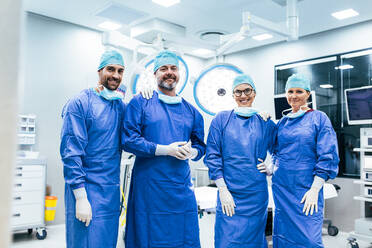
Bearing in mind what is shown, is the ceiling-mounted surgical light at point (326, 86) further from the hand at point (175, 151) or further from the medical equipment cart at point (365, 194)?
the hand at point (175, 151)

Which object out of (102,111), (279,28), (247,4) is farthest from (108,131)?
(247,4)

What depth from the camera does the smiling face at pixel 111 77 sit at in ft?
6.68

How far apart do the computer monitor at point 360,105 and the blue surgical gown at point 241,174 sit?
7.68ft

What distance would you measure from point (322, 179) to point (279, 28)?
170 cm

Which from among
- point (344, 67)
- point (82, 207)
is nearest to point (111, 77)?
point (82, 207)

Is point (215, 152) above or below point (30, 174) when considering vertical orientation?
above

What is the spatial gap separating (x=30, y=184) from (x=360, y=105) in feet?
13.0

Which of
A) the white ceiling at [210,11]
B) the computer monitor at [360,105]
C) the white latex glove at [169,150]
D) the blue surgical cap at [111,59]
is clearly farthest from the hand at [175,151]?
the computer monitor at [360,105]

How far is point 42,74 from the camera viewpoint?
459 centimetres

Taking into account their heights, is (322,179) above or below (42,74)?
below

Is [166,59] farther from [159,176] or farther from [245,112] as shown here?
[159,176]

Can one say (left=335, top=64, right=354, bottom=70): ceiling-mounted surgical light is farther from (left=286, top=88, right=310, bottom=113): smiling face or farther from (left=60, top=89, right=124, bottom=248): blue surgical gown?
(left=60, top=89, right=124, bottom=248): blue surgical gown

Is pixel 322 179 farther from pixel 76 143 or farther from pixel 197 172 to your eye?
pixel 197 172

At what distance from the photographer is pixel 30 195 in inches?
157
